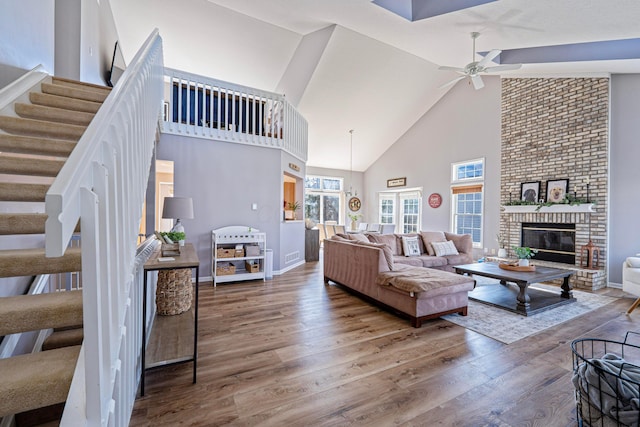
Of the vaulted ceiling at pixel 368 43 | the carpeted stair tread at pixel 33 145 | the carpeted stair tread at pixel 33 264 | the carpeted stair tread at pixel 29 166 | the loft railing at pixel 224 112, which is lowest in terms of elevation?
the carpeted stair tread at pixel 33 264

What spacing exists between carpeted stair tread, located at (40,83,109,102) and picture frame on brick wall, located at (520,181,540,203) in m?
7.49

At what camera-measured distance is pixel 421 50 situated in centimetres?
555

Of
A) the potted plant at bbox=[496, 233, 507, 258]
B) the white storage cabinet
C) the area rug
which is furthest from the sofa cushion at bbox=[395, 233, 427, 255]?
the white storage cabinet

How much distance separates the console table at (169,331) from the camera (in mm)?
1930

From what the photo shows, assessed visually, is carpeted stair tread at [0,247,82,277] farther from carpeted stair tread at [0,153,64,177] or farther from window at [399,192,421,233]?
window at [399,192,421,233]

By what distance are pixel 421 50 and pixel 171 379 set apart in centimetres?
644

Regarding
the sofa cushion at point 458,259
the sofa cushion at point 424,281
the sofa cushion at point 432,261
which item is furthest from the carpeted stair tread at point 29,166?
the sofa cushion at point 458,259

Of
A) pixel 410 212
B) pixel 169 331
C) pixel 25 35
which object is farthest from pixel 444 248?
pixel 25 35

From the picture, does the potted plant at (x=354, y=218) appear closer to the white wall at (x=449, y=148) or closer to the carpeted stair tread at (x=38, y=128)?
the white wall at (x=449, y=148)

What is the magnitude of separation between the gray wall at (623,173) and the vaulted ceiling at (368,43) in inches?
14.1

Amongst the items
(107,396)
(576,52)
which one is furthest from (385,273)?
(576,52)

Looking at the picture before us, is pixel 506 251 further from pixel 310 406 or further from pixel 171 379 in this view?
pixel 171 379

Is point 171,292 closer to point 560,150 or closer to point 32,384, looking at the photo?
point 32,384

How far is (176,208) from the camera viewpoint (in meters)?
3.28
